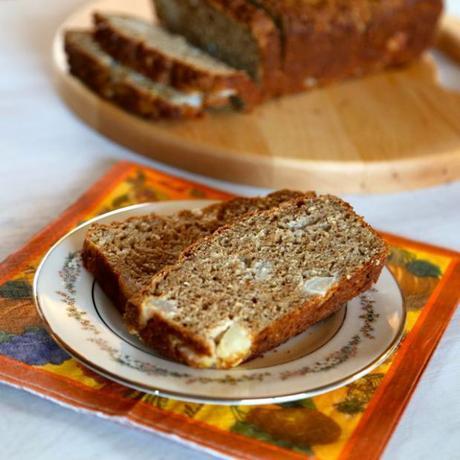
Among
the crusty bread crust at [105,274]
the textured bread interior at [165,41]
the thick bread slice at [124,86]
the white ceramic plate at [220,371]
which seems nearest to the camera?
the white ceramic plate at [220,371]

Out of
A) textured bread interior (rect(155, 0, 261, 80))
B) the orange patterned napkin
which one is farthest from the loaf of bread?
the orange patterned napkin

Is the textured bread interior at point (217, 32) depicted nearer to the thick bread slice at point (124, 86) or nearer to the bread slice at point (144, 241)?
the thick bread slice at point (124, 86)

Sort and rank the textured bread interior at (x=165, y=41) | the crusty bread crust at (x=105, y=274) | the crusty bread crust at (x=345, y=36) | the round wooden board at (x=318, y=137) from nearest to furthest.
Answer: the crusty bread crust at (x=105, y=274) < the round wooden board at (x=318, y=137) < the textured bread interior at (x=165, y=41) < the crusty bread crust at (x=345, y=36)

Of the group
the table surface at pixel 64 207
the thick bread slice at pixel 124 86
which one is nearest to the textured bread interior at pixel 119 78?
the thick bread slice at pixel 124 86

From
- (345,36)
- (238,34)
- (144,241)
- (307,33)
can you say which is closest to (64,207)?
(144,241)

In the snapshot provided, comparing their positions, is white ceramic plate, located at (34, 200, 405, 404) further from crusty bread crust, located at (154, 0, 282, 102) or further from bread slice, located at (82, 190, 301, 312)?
crusty bread crust, located at (154, 0, 282, 102)

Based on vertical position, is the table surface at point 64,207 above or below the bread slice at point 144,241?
below

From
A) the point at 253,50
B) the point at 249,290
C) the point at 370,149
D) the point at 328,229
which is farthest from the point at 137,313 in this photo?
the point at 253,50
